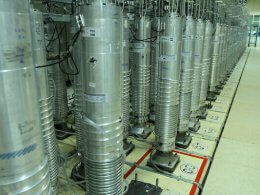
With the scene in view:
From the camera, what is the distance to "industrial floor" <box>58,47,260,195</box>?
2195 millimetres

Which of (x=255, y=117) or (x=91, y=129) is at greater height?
(x=91, y=129)

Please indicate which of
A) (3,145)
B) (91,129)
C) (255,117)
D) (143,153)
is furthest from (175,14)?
(255,117)

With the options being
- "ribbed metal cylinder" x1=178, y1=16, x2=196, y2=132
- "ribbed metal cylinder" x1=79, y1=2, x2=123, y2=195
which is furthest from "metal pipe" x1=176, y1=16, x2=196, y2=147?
"ribbed metal cylinder" x1=79, y1=2, x2=123, y2=195

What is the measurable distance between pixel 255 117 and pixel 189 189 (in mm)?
2457

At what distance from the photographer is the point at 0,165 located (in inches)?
29.8

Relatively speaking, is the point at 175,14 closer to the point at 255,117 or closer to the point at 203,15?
the point at 203,15

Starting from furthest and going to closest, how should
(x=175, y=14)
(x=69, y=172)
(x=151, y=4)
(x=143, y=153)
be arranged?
(x=151, y=4)
(x=143, y=153)
(x=69, y=172)
(x=175, y=14)

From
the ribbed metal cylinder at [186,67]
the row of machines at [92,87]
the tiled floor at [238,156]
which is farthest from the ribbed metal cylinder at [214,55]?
the ribbed metal cylinder at [186,67]

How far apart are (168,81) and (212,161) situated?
1.12 metres

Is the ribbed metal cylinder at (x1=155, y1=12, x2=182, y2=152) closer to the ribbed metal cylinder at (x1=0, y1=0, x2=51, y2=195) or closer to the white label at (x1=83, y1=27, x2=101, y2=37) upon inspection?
the white label at (x1=83, y1=27, x2=101, y2=37)

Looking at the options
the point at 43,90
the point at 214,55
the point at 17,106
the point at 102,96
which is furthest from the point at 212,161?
the point at 214,55

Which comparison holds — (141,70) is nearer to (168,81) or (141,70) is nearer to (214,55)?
(168,81)

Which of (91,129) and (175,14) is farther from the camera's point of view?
(175,14)

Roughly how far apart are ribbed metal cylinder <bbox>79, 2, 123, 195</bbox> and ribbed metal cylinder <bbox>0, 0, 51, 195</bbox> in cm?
56
